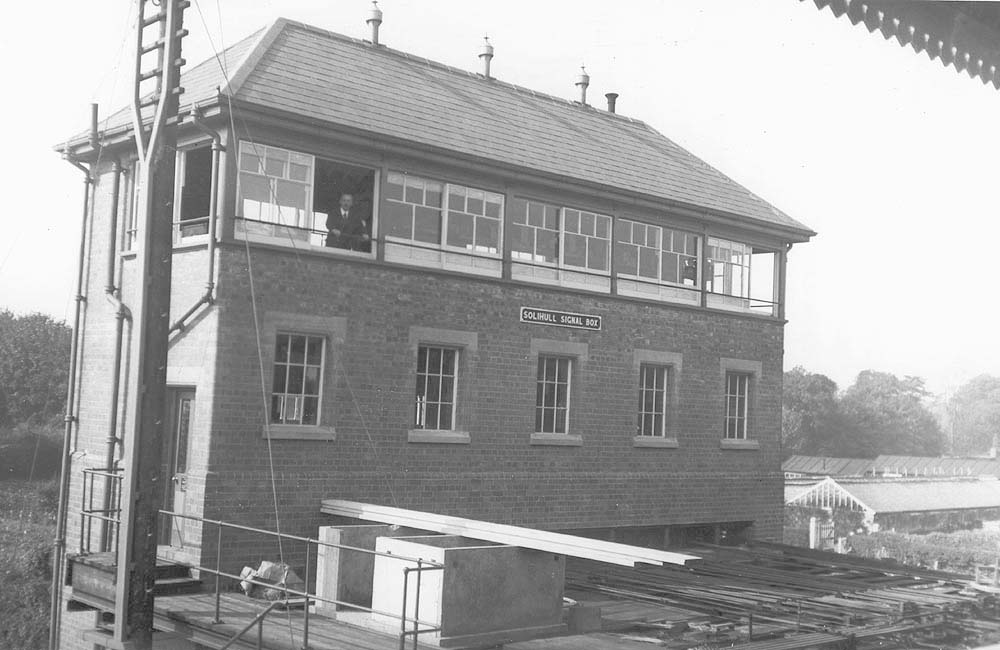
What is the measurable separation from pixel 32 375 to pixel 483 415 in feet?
111

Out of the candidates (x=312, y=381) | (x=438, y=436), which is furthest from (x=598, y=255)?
(x=312, y=381)

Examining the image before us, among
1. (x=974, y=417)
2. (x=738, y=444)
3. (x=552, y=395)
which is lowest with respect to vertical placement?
(x=738, y=444)

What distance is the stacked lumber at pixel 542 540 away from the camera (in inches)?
394

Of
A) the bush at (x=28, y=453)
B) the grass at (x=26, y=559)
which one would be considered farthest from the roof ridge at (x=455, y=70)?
the bush at (x=28, y=453)

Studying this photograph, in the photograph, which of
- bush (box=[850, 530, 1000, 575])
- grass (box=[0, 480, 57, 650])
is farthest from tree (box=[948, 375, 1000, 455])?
grass (box=[0, 480, 57, 650])

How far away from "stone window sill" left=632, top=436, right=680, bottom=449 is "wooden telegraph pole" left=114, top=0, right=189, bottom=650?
9.91 metres

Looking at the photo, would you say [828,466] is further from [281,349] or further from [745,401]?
[281,349]

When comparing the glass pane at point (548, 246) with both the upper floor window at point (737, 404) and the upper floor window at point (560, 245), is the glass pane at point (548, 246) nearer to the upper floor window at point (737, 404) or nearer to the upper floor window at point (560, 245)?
the upper floor window at point (560, 245)

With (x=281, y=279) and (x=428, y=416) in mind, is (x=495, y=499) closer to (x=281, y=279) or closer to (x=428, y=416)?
(x=428, y=416)

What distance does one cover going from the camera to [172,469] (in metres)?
14.2

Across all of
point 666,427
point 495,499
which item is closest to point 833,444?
point 666,427

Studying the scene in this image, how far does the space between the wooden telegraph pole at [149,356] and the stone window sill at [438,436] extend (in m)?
5.33

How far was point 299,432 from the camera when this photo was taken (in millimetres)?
13867

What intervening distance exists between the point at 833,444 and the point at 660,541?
11556mm
